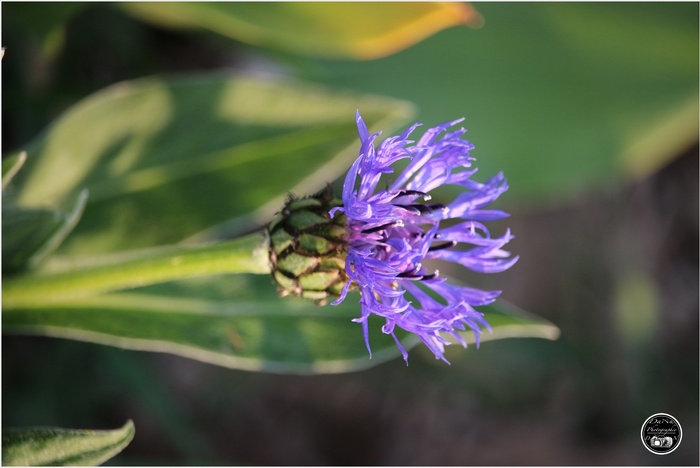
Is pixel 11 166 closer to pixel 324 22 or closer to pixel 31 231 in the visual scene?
pixel 31 231

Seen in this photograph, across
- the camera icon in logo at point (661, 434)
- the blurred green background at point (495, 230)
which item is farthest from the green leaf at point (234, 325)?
the camera icon in logo at point (661, 434)

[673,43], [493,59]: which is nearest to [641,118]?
[673,43]

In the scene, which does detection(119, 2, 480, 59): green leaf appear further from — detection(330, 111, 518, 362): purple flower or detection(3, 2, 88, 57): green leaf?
detection(330, 111, 518, 362): purple flower

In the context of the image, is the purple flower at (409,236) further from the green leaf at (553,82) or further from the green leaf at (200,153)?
the green leaf at (553,82)

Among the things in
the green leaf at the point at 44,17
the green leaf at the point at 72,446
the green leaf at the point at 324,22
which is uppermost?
the green leaf at the point at 44,17

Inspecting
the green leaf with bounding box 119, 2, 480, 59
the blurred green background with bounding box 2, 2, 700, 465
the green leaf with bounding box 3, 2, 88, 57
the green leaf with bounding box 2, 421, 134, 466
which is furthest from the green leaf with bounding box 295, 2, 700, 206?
the green leaf with bounding box 2, 421, 134, 466
